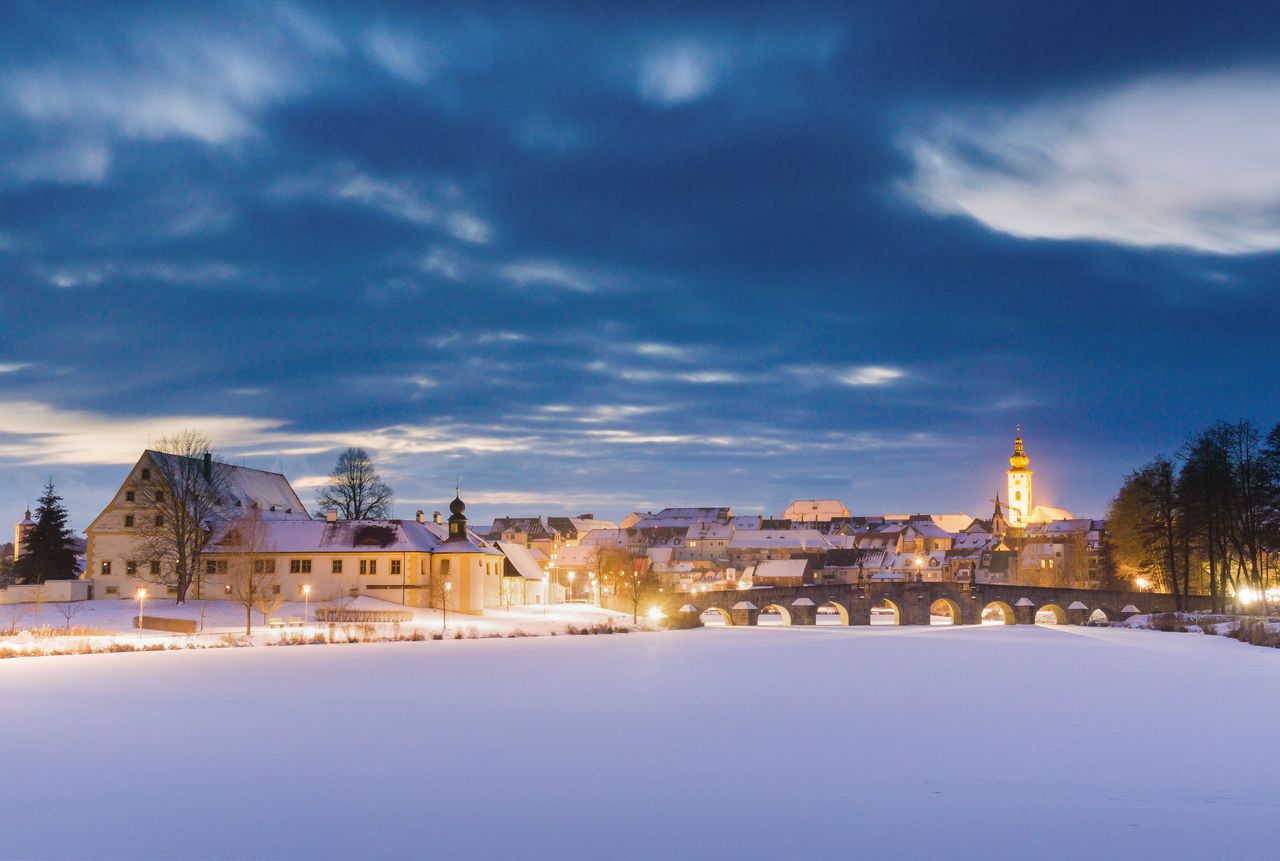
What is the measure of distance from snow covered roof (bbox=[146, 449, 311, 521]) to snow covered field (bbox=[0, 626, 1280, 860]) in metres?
39.6

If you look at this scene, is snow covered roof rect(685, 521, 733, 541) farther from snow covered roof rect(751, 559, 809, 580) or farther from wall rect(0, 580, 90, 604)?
wall rect(0, 580, 90, 604)

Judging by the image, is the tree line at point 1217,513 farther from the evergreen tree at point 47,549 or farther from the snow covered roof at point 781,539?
the snow covered roof at point 781,539

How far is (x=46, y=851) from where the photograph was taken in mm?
12633

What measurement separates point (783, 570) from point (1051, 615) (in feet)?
104

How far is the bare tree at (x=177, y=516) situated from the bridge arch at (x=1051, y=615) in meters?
61.2

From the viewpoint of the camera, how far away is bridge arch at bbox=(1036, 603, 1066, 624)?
94.1 m

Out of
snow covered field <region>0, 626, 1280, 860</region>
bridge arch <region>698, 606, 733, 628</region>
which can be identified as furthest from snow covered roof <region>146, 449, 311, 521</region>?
snow covered field <region>0, 626, 1280, 860</region>

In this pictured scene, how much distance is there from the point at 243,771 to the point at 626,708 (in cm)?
974

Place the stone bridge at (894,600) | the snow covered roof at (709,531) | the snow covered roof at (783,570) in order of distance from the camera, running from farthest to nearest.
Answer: the snow covered roof at (709,531) → the snow covered roof at (783,570) → the stone bridge at (894,600)

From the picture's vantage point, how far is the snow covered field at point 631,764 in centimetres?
1317

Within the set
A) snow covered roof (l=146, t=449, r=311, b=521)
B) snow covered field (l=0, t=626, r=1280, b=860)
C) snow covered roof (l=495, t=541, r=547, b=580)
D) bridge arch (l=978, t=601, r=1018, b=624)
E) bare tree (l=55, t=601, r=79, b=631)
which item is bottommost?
bridge arch (l=978, t=601, r=1018, b=624)

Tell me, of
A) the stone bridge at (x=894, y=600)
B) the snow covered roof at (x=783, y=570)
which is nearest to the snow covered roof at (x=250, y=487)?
the stone bridge at (x=894, y=600)

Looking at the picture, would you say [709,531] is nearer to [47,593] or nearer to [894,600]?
[894,600]

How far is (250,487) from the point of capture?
78.8 m
